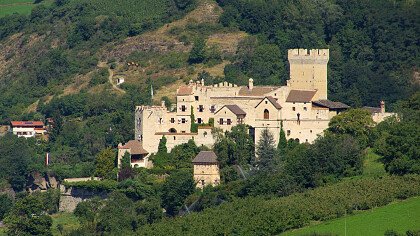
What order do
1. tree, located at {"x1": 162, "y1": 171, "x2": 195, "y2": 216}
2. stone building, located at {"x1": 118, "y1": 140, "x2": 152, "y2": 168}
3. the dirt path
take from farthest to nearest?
1. the dirt path
2. stone building, located at {"x1": 118, "y1": 140, "x2": 152, "y2": 168}
3. tree, located at {"x1": 162, "y1": 171, "x2": 195, "y2": 216}

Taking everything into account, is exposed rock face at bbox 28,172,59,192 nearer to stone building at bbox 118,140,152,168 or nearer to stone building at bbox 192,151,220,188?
stone building at bbox 118,140,152,168

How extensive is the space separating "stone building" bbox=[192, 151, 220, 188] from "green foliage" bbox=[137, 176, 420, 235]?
13.2 ft

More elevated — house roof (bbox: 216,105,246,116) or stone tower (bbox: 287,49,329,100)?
stone tower (bbox: 287,49,329,100)

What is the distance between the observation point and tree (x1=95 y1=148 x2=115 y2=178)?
343 ft

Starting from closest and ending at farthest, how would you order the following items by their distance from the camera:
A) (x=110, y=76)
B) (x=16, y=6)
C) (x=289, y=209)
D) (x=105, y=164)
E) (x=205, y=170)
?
(x=289, y=209), (x=205, y=170), (x=105, y=164), (x=110, y=76), (x=16, y=6)

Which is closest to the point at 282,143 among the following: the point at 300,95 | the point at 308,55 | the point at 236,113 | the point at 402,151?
the point at 236,113

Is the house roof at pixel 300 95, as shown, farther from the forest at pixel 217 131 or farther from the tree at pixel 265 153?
the tree at pixel 265 153

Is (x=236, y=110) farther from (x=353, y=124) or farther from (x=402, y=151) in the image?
(x=402, y=151)

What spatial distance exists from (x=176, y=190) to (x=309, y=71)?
11.6 m

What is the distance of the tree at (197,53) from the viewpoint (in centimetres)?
12562

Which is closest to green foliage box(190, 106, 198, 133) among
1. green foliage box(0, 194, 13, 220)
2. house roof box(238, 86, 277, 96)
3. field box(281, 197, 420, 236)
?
house roof box(238, 86, 277, 96)

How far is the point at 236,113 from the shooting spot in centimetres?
10212

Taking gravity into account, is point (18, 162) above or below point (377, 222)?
above

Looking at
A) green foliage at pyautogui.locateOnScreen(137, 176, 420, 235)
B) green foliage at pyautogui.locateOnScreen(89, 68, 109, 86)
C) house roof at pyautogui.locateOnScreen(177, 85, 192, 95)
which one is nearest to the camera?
green foliage at pyautogui.locateOnScreen(137, 176, 420, 235)
